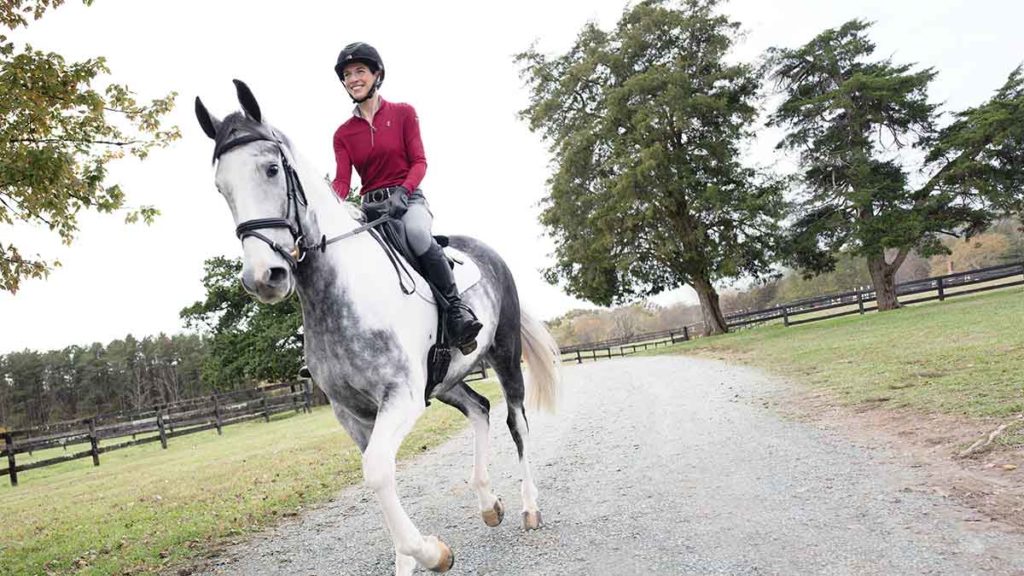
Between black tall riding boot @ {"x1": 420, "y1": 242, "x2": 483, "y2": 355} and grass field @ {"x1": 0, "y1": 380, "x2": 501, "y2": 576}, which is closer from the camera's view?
black tall riding boot @ {"x1": 420, "y1": 242, "x2": 483, "y2": 355}

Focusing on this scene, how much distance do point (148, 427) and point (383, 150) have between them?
22041mm

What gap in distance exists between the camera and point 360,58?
3904 millimetres

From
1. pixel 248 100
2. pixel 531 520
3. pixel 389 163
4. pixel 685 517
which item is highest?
pixel 248 100

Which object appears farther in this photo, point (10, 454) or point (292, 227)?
point (10, 454)

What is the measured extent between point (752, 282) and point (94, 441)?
28612mm

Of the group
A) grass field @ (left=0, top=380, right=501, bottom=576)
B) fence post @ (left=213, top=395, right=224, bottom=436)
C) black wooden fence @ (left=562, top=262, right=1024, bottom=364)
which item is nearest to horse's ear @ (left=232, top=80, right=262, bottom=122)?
grass field @ (left=0, top=380, right=501, bottom=576)

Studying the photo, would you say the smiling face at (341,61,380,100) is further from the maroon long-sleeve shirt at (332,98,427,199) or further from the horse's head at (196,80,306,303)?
the horse's head at (196,80,306,303)

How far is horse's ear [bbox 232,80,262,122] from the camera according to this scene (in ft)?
10.1

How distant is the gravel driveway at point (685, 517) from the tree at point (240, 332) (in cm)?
2927

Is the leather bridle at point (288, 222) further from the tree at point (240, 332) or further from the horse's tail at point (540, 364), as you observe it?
the tree at point (240, 332)

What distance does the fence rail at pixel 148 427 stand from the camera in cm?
1778

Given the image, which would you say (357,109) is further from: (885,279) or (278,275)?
(885,279)

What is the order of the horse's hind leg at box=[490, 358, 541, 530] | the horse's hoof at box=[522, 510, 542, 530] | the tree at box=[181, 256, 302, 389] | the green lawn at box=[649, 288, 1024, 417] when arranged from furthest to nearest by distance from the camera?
the tree at box=[181, 256, 302, 389]
the green lawn at box=[649, 288, 1024, 417]
the horse's hind leg at box=[490, 358, 541, 530]
the horse's hoof at box=[522, 510, 542, 530]

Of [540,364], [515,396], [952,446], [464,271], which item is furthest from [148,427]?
[952,446]
